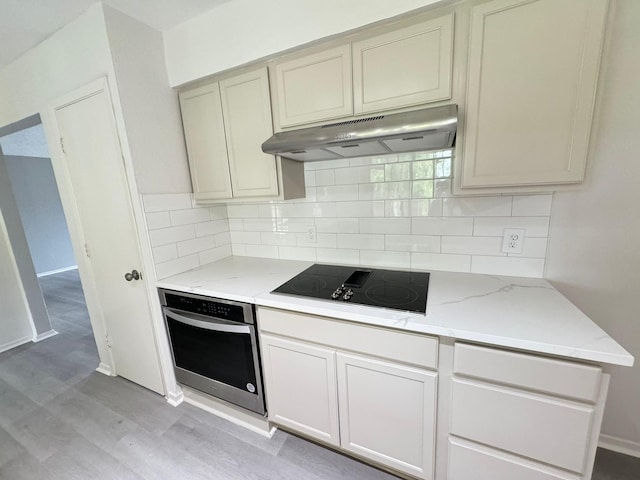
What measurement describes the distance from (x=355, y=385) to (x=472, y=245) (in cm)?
100

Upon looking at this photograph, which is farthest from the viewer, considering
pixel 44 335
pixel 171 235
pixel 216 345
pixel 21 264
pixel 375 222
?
pixel 44 335

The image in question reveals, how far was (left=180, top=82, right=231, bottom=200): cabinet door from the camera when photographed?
1.70 meters

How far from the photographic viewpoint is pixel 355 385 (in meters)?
1.26

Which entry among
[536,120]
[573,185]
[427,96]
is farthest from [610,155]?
[427,96]

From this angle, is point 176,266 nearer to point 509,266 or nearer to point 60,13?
point 60,13

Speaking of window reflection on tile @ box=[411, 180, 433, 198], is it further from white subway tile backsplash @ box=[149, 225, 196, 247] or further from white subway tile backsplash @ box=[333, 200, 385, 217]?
white subway tile backsplash @ box=[149, 225, 196, 247]

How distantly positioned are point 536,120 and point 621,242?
75 cm

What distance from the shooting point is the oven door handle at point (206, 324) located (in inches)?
57.7

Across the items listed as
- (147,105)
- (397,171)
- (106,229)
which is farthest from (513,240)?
(106,229)

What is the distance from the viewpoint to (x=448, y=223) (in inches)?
59.9

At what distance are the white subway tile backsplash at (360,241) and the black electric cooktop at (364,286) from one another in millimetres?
151

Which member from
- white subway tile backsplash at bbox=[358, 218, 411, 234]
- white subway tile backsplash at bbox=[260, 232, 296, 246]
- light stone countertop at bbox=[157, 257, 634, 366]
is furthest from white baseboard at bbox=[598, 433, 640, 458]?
white subway tile backsplash at bbox=[260, 232, 296, 246]

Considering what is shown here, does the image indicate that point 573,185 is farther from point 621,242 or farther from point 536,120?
point 621,242

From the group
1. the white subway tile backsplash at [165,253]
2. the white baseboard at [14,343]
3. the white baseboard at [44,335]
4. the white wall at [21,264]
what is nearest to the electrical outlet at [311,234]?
the white subway tile backsplash at [165,253]
